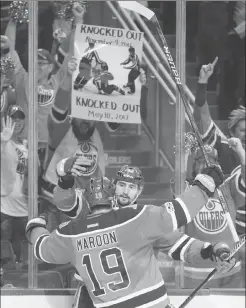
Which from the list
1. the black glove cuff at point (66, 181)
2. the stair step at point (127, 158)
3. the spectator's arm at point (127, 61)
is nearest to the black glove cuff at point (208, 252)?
the black glove cuff at point (66, 181)

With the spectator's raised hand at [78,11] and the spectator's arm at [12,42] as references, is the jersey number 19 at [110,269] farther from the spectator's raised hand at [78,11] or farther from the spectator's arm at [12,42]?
the spectator's raised hand at [78,11]

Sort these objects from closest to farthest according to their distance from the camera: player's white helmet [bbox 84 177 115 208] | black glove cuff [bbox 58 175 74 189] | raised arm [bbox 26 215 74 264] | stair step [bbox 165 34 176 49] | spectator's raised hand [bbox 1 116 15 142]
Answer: raised arm [bbox 26 215 74 264]
black glove cuff [bbox 58 175 74 189]
player's white helmet [bbox 84 177 115 208]
stair step [bbox 165 34 176 49]
spectator's raised hand [bbox 1 116 15 142]

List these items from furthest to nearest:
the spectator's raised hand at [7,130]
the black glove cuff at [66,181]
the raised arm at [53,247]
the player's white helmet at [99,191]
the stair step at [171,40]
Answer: the spectator's raised hand at [7,130] < the stair step at [171,40] < the player's white helmet at [99,191] < the black glove cuff at [66,181] < the raised arm at [53,247]

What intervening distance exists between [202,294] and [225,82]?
1311mm

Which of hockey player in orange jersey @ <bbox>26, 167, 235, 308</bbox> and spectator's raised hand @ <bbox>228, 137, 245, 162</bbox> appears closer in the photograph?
hockey player in orange jersey @ <bbox>26, 167, 235, 308</bbox>

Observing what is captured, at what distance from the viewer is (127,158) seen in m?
5.49

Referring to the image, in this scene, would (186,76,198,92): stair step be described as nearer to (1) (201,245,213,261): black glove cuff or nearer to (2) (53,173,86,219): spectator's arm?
(2) (53,173,86,219): spectator's arm

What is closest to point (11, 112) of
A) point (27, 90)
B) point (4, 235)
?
point (27, 90)

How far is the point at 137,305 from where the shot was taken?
14.8ft

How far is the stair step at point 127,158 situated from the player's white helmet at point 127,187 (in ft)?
2.47

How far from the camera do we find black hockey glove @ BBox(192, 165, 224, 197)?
14.4ft

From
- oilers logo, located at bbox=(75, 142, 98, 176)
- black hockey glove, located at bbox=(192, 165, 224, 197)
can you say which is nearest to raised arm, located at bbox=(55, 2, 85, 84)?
oilers logo, located at bbox=(75, 142, 98, 176)

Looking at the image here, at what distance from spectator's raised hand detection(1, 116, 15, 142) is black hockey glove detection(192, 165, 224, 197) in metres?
1.52

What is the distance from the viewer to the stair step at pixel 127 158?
547 centimetres
